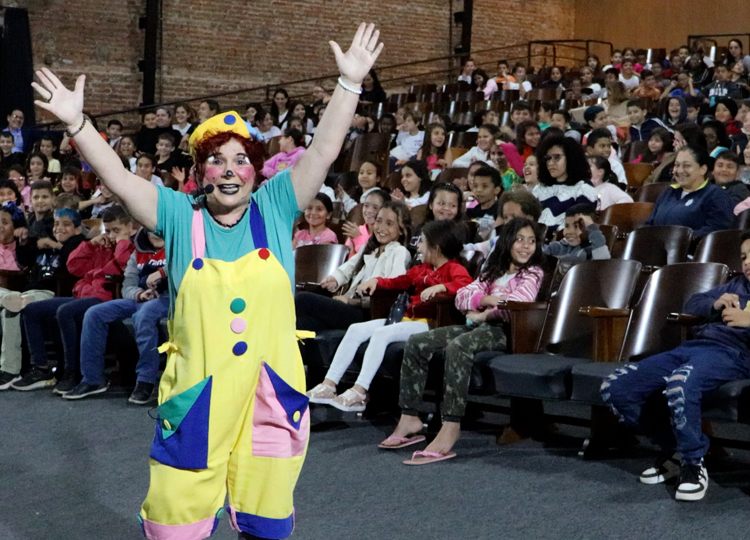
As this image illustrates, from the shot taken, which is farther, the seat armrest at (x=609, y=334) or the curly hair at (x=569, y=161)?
the curly hair at (x=569, y=161)

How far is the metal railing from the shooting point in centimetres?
1138

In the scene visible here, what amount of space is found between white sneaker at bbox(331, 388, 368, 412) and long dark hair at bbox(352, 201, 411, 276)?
3.18 feet

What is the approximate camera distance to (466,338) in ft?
12.0

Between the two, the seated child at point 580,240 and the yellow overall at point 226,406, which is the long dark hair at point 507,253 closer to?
the seated child at point 580,240

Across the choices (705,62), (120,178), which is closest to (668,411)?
(120,178)

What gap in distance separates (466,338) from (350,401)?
1.81ft

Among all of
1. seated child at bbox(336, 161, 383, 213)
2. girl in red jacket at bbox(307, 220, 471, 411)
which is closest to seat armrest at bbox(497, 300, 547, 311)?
girl in red jacket at bbox(307, 220, 471, 411)

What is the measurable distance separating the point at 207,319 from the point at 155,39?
1002 cm

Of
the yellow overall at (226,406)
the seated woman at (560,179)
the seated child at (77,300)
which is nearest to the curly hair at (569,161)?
the seated woman at (560,179)

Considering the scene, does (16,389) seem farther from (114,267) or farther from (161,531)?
(161,531)

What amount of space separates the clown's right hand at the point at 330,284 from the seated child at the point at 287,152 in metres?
3.03

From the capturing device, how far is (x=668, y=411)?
312 cm

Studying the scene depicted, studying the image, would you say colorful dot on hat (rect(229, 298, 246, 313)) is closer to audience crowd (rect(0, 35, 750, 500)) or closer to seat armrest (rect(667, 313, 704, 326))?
audience crowd (rect(0, 35, 750, 500))

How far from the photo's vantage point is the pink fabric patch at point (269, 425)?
1808mm
